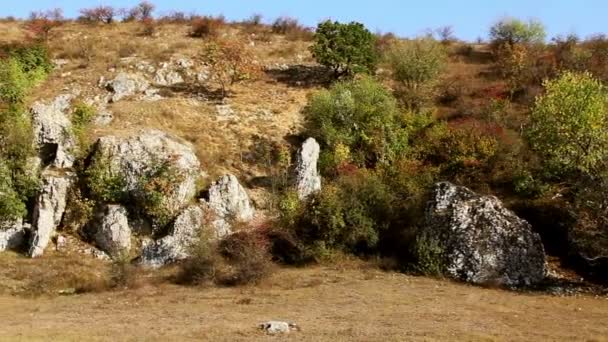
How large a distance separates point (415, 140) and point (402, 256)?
39.1 ft

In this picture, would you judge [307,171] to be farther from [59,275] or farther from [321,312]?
[321,312]

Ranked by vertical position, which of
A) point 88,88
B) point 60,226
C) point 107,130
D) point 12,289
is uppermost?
point 88,88

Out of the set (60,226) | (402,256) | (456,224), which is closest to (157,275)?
(60,226)

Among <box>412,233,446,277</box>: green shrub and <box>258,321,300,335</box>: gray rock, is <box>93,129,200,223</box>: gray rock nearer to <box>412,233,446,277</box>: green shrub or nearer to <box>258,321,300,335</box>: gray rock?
<box>412,233,446,277</box>: green shrub

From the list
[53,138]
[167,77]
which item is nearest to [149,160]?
[53,138]

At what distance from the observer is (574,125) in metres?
32.5

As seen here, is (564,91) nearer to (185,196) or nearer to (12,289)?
(185,196)

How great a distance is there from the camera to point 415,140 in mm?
43719

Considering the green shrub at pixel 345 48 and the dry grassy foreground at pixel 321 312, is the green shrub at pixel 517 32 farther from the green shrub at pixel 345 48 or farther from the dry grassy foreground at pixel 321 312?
the dry grassy foreground at pixel 321 312

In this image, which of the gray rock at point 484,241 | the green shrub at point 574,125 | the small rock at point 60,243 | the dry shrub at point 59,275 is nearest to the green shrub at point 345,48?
the green shrub at point 574,125

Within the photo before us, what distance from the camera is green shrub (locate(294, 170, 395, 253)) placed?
33.9 metres

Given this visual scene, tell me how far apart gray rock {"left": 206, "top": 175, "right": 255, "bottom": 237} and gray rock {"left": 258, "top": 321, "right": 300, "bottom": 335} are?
13653mm

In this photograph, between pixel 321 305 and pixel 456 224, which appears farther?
pixel 456 224

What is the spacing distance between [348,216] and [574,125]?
1127cm
